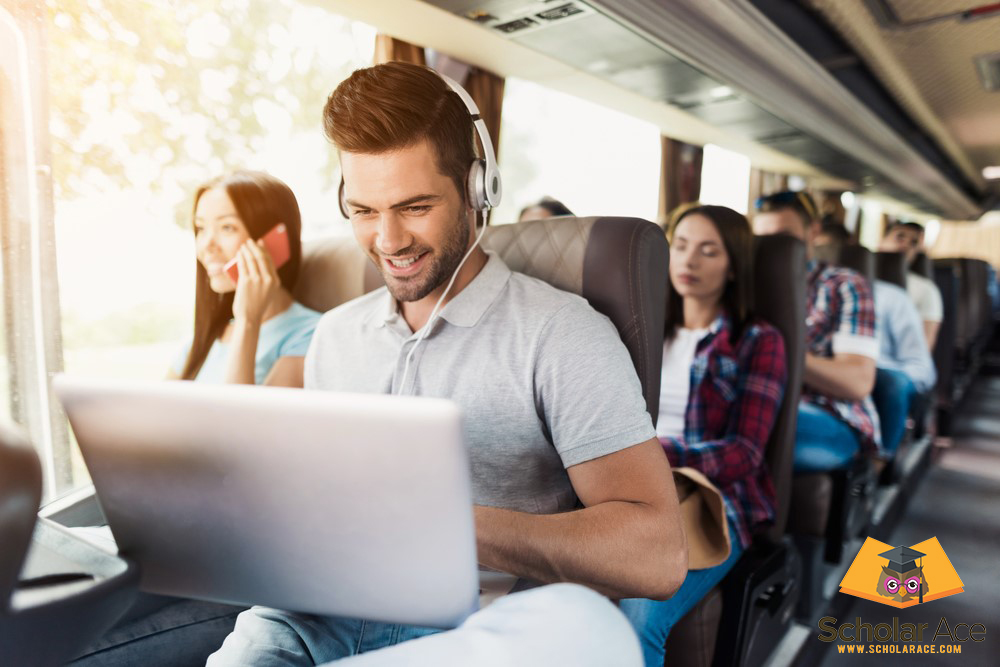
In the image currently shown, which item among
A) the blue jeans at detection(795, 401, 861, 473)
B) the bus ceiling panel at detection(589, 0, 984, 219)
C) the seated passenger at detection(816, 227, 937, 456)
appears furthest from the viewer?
the seated passenger at detection(816, 227, 937, 456)

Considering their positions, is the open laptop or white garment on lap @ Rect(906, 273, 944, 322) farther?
white garment on lap @ Rect(906, 273, 944, 322)

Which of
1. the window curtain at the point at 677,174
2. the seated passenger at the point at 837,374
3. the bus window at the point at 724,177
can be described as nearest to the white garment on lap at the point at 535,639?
the seated passenger at the point at 837,374

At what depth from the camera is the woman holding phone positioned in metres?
1.92

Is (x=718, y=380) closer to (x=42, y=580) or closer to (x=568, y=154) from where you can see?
(x=42, y=580)

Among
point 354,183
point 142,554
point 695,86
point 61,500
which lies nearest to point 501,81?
point 695,86

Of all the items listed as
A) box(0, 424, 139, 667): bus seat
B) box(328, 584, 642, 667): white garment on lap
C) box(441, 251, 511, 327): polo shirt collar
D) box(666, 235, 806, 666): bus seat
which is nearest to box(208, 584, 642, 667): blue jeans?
box(328, 584, 642, 667): white garment on lap

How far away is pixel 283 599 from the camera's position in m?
0.73

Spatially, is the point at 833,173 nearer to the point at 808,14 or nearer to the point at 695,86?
the point at 808,14

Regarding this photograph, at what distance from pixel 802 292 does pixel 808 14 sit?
9.17ft

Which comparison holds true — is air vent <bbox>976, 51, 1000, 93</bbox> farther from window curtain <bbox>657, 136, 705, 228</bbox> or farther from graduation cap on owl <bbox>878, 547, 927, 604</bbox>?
graduation cap on owl <bbox>878, 547, 927, 604</bbox>

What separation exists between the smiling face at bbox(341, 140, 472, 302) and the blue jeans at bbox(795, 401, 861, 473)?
145 cm

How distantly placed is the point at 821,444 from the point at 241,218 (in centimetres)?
189

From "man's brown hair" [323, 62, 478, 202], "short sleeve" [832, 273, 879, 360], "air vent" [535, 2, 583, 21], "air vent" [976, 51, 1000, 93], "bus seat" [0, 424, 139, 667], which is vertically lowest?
"bus seat" [0, 424, 139, 667]

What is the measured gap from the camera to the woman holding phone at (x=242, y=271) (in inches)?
75.8
